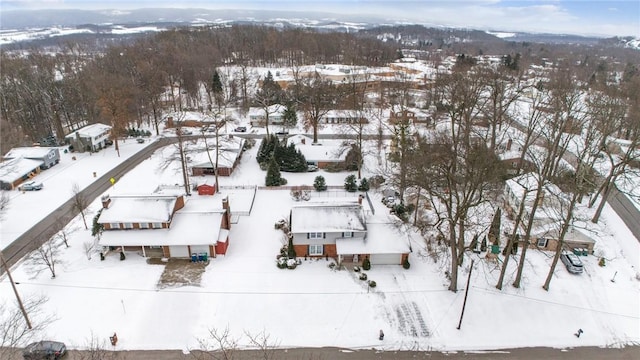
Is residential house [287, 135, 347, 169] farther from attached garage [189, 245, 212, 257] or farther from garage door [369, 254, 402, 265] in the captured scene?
attached garage [189, 245, 212, 257]

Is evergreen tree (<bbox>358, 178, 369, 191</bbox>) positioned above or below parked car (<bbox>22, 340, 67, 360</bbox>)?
above

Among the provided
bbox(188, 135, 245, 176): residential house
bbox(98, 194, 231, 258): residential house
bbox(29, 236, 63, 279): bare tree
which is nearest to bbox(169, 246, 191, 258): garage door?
bbox(98, 194, 231, 258): residential house

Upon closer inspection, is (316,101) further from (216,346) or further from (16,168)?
(216,346)

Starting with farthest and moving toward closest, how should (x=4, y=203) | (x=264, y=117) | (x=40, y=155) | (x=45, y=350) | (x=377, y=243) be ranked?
1. (x=264, y=117)
2. (x=40, y=155)
3. (x=4, y=203)
4. (x=377, y=243)
5. (x=45, y=350)

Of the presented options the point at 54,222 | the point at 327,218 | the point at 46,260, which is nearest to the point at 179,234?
the point at 46,260

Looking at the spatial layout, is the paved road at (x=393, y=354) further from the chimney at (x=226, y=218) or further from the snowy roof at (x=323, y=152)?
the snowy roof at (x=323, y=152)

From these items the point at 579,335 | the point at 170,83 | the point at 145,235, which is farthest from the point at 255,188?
the point at 170,83
